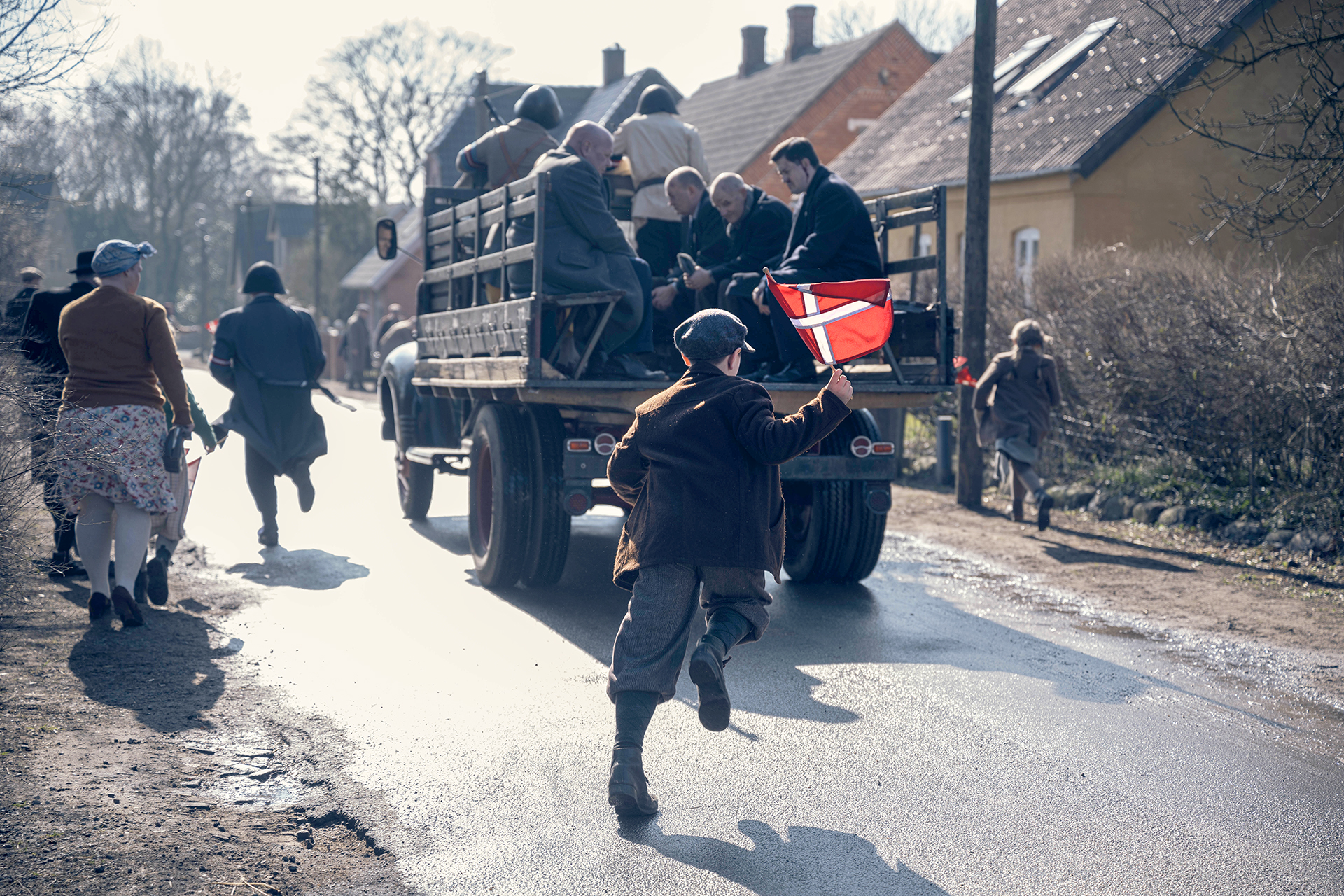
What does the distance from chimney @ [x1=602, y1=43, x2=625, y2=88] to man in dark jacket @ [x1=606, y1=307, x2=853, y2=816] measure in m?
48.3

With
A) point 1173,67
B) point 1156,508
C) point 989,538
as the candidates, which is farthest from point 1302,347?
point 1173,67

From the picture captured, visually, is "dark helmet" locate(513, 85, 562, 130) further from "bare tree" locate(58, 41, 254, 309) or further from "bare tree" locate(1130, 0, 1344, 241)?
"bare tree" locate(58, 41, 254, 309)

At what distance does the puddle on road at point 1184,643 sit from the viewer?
5.90 metres

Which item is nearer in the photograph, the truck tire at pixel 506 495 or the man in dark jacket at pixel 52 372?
the man in dark jacket at pixel 52 372

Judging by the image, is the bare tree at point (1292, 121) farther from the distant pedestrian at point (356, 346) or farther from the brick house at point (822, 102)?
the brick house at point (822, 102)

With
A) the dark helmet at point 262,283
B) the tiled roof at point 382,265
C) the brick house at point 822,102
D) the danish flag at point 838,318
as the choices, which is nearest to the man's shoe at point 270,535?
the dark helmet at point 262,283

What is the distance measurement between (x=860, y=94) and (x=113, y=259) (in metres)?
33.4

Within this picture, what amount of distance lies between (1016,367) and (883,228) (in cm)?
336

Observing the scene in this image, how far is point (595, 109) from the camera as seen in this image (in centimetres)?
4834

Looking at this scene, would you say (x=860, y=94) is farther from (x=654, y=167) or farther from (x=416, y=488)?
(x=654, y=167)

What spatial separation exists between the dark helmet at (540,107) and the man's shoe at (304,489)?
10.3ft

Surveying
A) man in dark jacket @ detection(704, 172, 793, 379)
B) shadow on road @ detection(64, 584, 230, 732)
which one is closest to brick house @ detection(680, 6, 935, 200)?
man in dark jacket @ detection(704, 172, 793, 379)

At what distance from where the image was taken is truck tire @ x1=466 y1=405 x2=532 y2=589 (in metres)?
8.31

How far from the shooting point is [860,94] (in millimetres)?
38156
